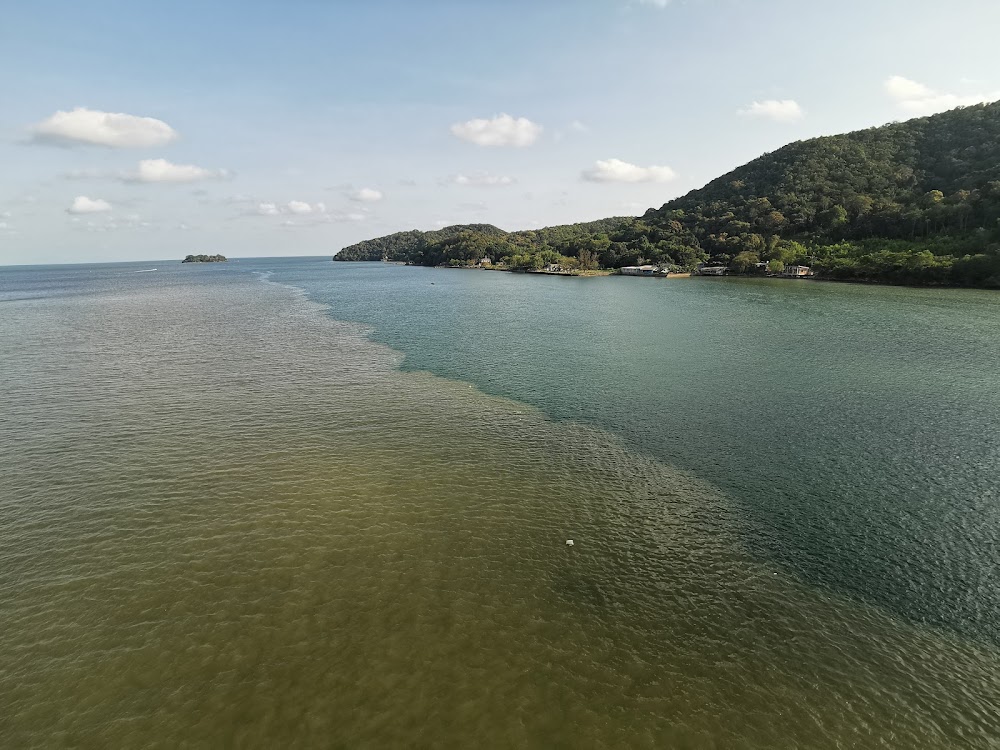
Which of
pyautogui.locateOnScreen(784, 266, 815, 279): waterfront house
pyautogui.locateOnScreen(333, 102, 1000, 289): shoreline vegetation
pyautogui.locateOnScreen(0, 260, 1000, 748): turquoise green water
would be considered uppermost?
pyautogui.locateOnScreen(333, 102, 1000, 289): shoreline vegetation

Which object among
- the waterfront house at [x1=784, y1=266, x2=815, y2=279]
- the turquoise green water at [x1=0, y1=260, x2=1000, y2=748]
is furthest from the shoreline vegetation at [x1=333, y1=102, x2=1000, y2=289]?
the turquoise green water at [x1=0, y1=260, x2=1000, y2=748]

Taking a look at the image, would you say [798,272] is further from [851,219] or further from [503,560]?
[503,560]

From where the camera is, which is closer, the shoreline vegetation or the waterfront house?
the shoreline vegetation

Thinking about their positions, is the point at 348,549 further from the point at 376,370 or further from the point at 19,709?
the point at 376,370

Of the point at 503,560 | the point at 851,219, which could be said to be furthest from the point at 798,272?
the point at 503,560

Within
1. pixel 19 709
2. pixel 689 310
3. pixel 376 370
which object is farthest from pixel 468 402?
pixel 689 310

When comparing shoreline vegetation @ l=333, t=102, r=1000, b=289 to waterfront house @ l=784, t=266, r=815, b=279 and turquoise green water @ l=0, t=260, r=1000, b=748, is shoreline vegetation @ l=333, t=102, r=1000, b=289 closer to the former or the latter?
waterfront house @ l=784, t=266, r=815, b=279
